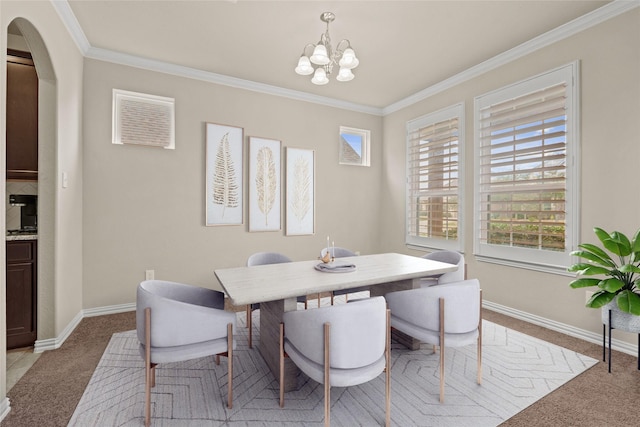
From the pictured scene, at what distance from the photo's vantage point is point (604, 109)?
103 inches

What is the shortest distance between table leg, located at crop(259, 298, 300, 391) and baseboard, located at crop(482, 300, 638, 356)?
253 centimetres

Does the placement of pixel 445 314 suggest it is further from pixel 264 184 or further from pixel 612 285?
pixel 264 184

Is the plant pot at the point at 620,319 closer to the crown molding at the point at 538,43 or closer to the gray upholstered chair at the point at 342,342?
the gray upholstered chair at the point at 342,342

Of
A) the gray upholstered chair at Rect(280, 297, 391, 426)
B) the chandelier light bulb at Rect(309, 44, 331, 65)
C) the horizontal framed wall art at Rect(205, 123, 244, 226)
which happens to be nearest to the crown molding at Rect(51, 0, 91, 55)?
the horizontal framed wall art at Rect(205, 123, 244, 226)

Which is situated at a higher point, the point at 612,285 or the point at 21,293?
the point at 612,285

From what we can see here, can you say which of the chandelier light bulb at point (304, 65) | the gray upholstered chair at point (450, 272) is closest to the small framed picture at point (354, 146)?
the gray upholstered chair at point (450, 272)

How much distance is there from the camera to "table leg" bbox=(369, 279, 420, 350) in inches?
98.9

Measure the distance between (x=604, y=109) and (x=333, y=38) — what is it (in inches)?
97.3

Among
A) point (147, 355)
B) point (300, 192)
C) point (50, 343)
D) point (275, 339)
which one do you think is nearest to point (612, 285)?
point (275, 339)

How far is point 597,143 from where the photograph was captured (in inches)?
105

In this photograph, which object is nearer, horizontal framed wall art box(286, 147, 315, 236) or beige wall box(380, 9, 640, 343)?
beige wall box(380, 9, 640, 343)

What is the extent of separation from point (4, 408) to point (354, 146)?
453 cm

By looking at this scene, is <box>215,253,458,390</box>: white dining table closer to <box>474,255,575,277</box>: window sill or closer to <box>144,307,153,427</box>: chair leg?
<box>144,307,153,427</box>: chair leg

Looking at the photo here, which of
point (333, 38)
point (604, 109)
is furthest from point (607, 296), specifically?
point (333, 38)
